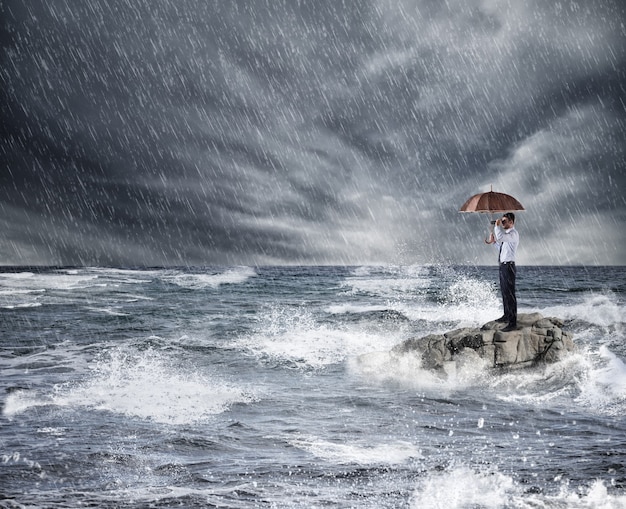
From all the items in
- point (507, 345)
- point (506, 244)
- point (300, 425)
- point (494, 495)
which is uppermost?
point (506, 244)

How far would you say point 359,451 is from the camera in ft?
23.8

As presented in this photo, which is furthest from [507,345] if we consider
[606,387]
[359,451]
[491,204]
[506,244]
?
[359,451]

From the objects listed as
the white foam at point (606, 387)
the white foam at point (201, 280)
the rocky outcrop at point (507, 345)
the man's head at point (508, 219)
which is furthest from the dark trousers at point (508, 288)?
the white foam at point (201, 280)

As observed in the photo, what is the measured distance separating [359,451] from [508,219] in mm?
6503

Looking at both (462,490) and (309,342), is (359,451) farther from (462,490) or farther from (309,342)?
(309,342)

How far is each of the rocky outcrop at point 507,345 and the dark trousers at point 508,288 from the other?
0.36 meters

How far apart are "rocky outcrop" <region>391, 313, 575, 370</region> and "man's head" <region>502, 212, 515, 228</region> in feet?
10.7

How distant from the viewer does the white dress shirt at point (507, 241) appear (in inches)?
452

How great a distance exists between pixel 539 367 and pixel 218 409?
7.78m

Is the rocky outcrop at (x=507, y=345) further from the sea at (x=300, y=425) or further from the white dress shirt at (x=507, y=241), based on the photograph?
the white dress shirt at (x=507, y=241)

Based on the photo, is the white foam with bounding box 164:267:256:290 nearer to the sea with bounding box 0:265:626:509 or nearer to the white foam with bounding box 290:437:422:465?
the sea with bounding box 0:265:626:509

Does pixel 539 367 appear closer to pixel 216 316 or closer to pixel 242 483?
pixel 242 483

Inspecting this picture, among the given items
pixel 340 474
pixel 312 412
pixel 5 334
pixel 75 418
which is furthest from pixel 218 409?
pixel 5 334

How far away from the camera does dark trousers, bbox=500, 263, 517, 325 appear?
38.8 feet
